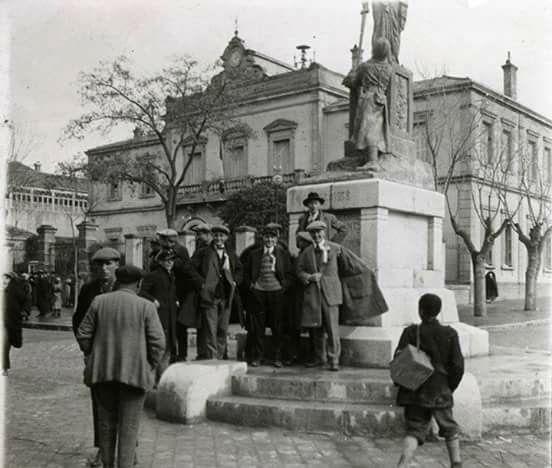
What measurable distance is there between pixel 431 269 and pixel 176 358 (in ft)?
12.0

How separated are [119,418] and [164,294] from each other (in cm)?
320

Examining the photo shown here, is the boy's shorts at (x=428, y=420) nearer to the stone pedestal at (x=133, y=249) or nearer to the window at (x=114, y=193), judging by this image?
the stone pedestal at (x=133, y=249)

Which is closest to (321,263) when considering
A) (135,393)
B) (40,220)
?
(135,393)

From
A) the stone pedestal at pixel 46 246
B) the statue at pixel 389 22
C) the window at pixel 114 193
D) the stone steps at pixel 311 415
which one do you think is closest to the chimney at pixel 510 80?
the stone pedestal at pixel 46 246

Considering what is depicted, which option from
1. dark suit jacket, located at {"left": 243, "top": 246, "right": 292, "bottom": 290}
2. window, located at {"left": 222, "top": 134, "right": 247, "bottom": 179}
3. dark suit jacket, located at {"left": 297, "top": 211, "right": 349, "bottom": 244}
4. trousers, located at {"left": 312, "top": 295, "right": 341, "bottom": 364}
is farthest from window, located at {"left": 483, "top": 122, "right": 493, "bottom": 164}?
trousers, located at {"left": 312, "top": 295, "right": 341, "bottom": 364}

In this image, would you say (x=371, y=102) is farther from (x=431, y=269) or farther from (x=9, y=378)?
(x=9, y=378)

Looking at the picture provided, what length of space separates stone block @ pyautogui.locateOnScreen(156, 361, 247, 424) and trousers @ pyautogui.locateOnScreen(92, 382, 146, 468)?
2057 millimetres

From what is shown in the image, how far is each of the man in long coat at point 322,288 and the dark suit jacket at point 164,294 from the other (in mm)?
1595

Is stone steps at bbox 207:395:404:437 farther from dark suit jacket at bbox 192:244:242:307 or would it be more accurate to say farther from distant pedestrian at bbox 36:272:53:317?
distant pedestrian at bbox 36:272:53:317

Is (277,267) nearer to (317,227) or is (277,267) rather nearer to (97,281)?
(317,227)

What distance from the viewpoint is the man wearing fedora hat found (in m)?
8.72

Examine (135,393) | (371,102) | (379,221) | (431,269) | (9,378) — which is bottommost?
(9,378)

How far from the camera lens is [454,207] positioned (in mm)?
34062

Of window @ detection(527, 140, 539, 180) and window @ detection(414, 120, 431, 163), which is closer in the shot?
window @ detection(414, 120, 431, 163)
